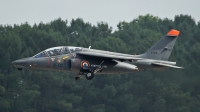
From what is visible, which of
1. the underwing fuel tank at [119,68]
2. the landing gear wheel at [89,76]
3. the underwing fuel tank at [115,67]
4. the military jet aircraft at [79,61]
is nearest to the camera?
the military jet aircraft at [79,61]

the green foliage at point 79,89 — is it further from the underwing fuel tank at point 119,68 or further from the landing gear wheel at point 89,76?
the landing gear wheel at point 89,76

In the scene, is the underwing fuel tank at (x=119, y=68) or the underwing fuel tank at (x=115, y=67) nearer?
the underwing fuel tank at (x=115, y=67)

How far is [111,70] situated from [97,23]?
6143 centimetres

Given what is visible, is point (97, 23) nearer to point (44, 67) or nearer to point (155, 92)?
point (155, 92)

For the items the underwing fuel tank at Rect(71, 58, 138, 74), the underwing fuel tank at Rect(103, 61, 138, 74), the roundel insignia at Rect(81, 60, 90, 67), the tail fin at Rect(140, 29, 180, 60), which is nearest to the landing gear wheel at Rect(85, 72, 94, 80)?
the underwing fuel tank at Rect(71, 58, 138, 74)

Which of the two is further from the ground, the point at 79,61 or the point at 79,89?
the point at 79,61

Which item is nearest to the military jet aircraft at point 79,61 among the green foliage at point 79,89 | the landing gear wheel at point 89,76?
the landing gear wheel at point 89,76

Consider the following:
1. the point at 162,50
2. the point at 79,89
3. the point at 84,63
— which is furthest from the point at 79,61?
the point at 79,89

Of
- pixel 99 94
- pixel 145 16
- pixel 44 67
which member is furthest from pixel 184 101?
pixel 145 16

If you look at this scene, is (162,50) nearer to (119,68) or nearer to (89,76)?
(119,68)

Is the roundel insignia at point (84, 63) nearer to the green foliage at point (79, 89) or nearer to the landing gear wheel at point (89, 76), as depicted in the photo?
the landing gear wheel at point (89, 76)

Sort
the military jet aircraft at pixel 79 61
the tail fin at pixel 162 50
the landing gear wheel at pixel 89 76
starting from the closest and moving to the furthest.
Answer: the military jet aircraft at pixel 79 61 → the landing gear wheel at pixel 89 76 → the tail fin at pixel 162 50

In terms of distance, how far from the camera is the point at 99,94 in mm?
81562

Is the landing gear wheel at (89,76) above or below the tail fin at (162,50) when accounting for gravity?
below
